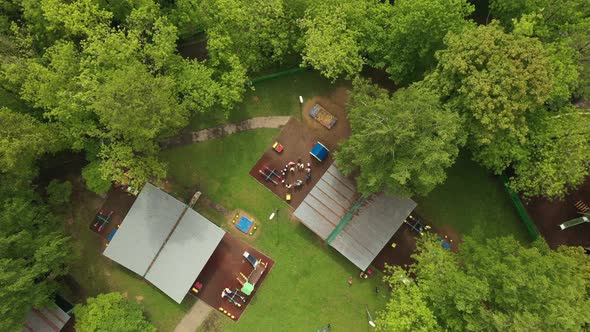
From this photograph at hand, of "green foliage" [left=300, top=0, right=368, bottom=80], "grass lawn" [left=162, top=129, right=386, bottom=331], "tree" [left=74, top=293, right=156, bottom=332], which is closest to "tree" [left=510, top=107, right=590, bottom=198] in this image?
"green foliage" [left=300, top=0, right=368, bottom=80]

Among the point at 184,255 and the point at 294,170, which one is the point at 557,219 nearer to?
the point at 294,170

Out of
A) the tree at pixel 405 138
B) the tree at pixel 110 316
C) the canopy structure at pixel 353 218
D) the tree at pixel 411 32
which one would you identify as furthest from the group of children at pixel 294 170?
the tree at pixel 110 316

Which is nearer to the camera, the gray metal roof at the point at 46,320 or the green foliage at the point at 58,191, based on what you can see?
the gray metal roof at the point at 46,320

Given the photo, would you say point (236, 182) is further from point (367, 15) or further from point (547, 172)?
point (547, 172)

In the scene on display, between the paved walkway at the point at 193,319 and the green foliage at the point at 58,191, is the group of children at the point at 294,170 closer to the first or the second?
the paved walkway at the point at 193,319

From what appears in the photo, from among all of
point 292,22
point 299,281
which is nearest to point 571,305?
point 299,281

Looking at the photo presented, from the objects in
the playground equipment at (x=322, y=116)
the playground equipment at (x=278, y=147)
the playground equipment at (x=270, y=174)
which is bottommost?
the playground equipment at (x=270, y=174)
